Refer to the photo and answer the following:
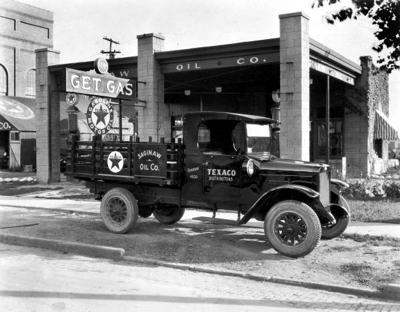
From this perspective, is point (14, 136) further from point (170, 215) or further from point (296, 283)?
point (296, 283)

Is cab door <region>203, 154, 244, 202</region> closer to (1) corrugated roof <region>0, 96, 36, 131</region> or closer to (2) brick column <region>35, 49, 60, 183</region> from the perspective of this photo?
(2) brick column <region>35, 49, 60, 183</region>

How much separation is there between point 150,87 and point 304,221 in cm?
1134

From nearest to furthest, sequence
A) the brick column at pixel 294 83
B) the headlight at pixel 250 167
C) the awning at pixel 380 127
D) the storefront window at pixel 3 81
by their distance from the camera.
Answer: the headlight at pixel 250 167 < the brick column at pixel 294 83 < the awning at pixel 380 127 < the storefront window at pixel 3 81

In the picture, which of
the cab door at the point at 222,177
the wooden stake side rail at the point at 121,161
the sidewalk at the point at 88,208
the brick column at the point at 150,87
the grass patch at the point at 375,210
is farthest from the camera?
the brick column at the point at 150,87

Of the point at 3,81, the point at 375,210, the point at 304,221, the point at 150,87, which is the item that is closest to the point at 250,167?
the point at 304,221

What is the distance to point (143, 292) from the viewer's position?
547cm

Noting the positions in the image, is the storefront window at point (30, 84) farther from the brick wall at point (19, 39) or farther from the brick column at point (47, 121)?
the brick column at point (47, 121)

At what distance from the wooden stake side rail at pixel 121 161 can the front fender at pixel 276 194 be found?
5.31 feet

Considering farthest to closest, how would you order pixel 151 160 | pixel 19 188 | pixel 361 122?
pixel 361 122, pixel 19 188, pixel 151 160

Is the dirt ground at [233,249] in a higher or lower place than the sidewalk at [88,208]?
lower

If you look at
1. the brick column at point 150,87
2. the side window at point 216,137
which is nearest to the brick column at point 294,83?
the brick column at point 150,87

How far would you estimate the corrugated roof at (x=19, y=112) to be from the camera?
3083 centimetres

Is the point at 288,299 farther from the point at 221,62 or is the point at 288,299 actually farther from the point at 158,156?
the point at 221,62

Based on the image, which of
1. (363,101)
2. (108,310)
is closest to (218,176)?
(108,310)
